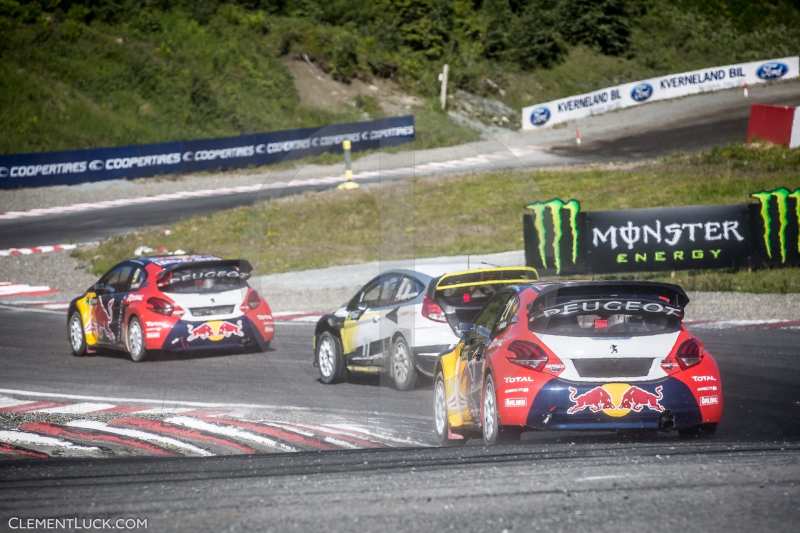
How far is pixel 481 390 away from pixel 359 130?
3787 cm

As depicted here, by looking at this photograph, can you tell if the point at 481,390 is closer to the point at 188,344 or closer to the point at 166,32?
the point at 188,344

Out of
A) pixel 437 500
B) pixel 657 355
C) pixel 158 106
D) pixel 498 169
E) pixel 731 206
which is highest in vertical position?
pixel 158 106

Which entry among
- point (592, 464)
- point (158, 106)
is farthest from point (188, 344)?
point (158, 106)

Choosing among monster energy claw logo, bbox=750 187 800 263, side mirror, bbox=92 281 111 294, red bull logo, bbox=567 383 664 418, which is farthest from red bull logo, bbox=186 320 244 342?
monster energy claw logo, bbox=750 187 800 263

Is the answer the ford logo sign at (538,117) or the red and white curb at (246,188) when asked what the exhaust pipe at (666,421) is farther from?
the ford logo sign at (538,117)

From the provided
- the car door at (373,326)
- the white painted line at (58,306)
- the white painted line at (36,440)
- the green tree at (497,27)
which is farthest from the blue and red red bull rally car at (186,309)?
the green tree at (497,27)

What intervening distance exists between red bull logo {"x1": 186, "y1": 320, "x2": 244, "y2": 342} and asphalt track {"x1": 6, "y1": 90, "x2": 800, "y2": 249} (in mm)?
7643

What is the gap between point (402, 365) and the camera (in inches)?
547

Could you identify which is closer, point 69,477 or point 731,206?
point 69,477

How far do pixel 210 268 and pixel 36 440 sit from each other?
6360 mm

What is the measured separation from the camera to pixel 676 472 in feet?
25.4

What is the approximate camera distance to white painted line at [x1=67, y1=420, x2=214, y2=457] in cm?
1075

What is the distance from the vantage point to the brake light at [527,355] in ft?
31.6

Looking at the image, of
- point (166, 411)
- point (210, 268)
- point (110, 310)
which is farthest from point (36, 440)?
point (110, 310)
